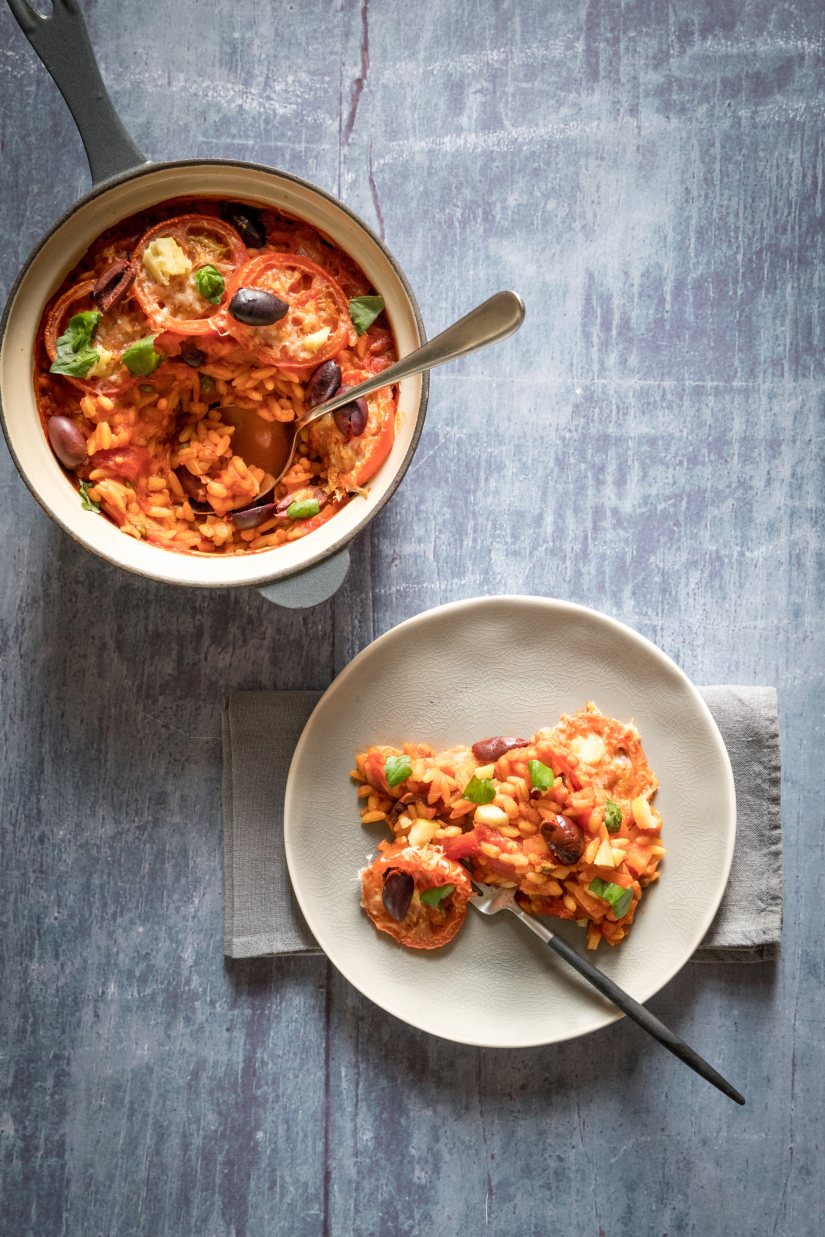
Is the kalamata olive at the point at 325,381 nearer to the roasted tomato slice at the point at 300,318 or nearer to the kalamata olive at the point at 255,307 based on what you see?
the roasted tomato slice at the point at 300,318

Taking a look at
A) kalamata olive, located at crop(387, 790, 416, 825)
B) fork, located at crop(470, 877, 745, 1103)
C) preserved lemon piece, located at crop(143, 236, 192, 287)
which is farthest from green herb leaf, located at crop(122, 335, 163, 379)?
A: fork, located at crop(470, 877, 745, 1103)

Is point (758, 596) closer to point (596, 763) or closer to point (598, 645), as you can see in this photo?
point (598, 645)

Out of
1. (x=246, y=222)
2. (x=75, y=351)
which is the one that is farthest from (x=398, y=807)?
(x=246, y=222)

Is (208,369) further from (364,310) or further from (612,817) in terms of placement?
(612,817)

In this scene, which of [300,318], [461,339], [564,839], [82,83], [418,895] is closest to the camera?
[461,339]

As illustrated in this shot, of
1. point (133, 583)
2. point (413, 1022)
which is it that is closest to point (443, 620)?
point (133, 583)

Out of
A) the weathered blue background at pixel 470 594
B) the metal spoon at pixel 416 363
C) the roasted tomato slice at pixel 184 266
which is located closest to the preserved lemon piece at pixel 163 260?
the roasted tomato slice at pixel 184 266
